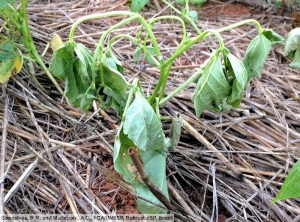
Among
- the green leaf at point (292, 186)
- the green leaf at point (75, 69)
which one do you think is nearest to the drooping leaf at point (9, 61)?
the green leaf at point (75, 69)

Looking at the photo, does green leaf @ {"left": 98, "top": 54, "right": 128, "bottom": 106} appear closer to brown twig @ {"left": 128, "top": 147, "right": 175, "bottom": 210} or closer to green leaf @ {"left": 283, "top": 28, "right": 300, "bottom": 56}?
brown twig @ {"left": 128, "top": 147, "right": 175, "bottom": 210}

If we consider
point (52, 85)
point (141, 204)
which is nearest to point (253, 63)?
point (141, 204)

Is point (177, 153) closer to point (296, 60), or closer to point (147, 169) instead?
point (147, 169)

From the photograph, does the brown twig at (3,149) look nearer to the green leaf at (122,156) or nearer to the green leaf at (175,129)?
the green leaf at (122,156)

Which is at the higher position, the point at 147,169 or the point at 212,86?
the point at 212,86

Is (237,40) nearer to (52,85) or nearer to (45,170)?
(52,85)

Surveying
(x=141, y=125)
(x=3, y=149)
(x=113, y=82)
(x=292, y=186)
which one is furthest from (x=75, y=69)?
(x=292, y=186)
